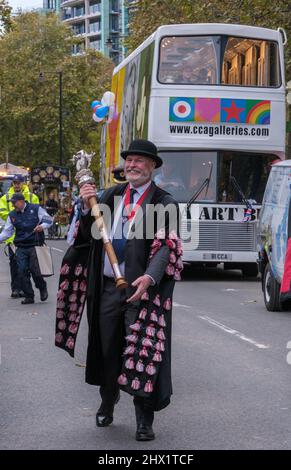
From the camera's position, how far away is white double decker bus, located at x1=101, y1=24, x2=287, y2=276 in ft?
69.0

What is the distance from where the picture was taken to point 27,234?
56.1ft

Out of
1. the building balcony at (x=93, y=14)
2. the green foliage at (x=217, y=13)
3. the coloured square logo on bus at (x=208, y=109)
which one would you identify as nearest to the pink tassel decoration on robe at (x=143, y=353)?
the coloured square logo on bus at (x=208, y=109)

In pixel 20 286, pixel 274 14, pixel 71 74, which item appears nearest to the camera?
pixel 20 286

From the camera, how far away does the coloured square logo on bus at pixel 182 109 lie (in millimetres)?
20953

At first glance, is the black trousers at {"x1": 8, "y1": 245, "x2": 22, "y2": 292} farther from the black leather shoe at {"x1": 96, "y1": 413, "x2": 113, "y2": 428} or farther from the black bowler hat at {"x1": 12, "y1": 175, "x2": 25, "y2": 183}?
the black leather shoe at {"x1": 96, "y1": 413, "x2": 113, "y2": 428}

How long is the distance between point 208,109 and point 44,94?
55.2m

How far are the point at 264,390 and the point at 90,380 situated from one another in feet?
7.21

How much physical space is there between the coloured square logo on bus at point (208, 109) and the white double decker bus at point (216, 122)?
0.06 feet

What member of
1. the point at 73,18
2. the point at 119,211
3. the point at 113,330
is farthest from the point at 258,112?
the point at 73,18

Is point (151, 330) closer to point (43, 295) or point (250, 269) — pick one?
point (43, 295)

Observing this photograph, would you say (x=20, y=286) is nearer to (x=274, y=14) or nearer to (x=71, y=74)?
(x=274, y=14)

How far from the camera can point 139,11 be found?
37.0 metres
